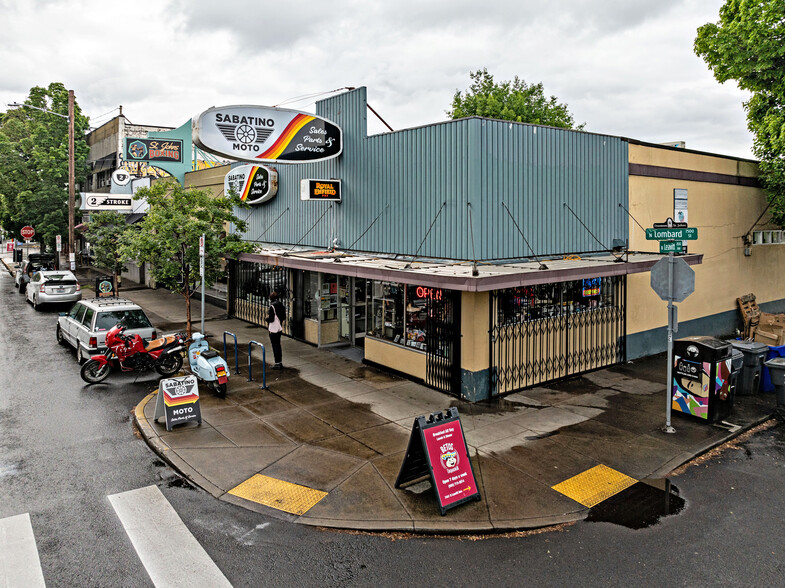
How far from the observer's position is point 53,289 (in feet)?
79.1

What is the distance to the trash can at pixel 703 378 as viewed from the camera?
1008 centimetres

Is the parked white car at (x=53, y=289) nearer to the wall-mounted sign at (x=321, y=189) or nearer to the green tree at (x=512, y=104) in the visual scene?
the wall-mounted sign at (x=321, y=189)

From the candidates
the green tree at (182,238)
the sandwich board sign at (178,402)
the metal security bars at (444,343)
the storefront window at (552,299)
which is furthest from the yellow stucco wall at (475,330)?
the green tree at (182,238)

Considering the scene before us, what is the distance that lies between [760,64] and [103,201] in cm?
2609

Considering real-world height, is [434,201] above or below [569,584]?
above

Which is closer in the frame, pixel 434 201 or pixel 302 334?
pixel 434 201

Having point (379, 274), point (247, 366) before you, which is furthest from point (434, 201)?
point (247, 366)

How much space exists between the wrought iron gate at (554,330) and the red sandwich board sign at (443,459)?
4.47m

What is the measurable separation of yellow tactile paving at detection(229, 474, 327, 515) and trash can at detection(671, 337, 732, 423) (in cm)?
698

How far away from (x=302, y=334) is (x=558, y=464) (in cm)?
1033

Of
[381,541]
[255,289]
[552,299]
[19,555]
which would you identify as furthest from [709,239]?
[19,555]

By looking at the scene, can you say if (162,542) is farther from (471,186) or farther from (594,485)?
(471,186)

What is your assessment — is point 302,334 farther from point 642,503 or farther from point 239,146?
point 642,503

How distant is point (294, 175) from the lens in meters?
18.0
